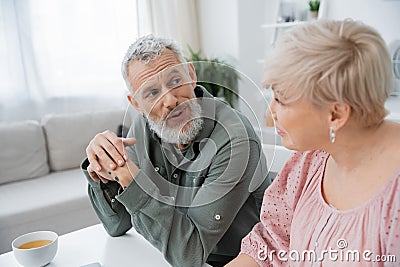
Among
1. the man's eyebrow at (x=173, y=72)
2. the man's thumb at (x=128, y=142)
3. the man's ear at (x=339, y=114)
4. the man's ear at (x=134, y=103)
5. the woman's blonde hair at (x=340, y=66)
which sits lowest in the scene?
the man's thumb at (x=128, y=142)

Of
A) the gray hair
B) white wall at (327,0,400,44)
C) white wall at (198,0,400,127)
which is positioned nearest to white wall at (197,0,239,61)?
white wall at (198,0,400,127)

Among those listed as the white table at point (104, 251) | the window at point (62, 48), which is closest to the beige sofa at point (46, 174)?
the window at point (62, 48)

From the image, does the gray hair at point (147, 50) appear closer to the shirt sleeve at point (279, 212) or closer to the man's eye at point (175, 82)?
the man's eye at point (175, 82)

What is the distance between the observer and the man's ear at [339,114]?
672 mm

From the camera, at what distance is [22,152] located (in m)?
2.81

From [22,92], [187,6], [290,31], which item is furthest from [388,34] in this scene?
[22,92]

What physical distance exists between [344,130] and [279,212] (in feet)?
0.98

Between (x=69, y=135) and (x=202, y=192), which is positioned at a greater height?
(x=202, y=192)

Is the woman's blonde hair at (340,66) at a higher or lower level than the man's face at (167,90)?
higher

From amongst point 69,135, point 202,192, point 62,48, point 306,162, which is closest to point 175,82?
point 202,192

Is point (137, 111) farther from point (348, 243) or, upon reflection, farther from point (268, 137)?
point (348, 243)

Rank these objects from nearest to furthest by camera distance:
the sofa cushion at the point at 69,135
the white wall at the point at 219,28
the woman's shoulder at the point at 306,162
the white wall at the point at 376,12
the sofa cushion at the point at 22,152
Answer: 1. the woman's shoulder at the point at 306,162
2. the white wall at the point at 376,12
3. the sofa cushion at the point at 22,152
4. the sofa cushion at the point at 69,135
5. the white wall at the point at 219,28

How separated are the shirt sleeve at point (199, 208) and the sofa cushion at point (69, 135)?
2.02m

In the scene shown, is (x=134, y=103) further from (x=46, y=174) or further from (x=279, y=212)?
(x=46, y=174)
